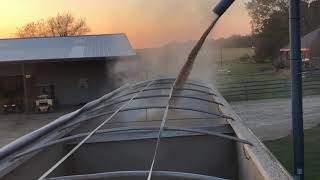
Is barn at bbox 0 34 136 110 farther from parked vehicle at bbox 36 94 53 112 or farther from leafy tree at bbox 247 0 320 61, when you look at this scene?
leafy tree at bbox 247 0 320 61

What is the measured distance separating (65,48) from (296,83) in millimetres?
32033

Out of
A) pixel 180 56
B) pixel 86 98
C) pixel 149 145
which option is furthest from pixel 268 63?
pixel 149 145

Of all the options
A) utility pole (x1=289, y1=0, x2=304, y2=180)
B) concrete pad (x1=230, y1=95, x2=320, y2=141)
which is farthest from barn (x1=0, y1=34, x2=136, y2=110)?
utility pole (x1=289, y1=0, x2=304, y2=180)

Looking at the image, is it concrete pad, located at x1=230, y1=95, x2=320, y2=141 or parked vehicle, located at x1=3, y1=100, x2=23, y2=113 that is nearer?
concrete pad, located at x1=230, y1=95, x2=320, y2=141

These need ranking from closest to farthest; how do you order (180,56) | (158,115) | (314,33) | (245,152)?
(245,152)
(158,115)
(180,56)
(314,33)

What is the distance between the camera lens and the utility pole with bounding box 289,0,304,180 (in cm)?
670

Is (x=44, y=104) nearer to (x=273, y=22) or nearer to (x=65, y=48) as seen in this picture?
(x=65, y=48)

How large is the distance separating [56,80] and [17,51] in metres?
3.35

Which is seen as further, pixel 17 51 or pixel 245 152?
pixel 17 51

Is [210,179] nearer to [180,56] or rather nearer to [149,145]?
[149,145]

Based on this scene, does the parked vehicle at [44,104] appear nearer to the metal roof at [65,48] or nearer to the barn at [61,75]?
the barn at [61,75]

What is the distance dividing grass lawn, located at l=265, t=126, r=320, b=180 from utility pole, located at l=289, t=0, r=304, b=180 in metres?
4.32

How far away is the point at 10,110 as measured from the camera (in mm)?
35781

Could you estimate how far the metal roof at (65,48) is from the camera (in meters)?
34.9
